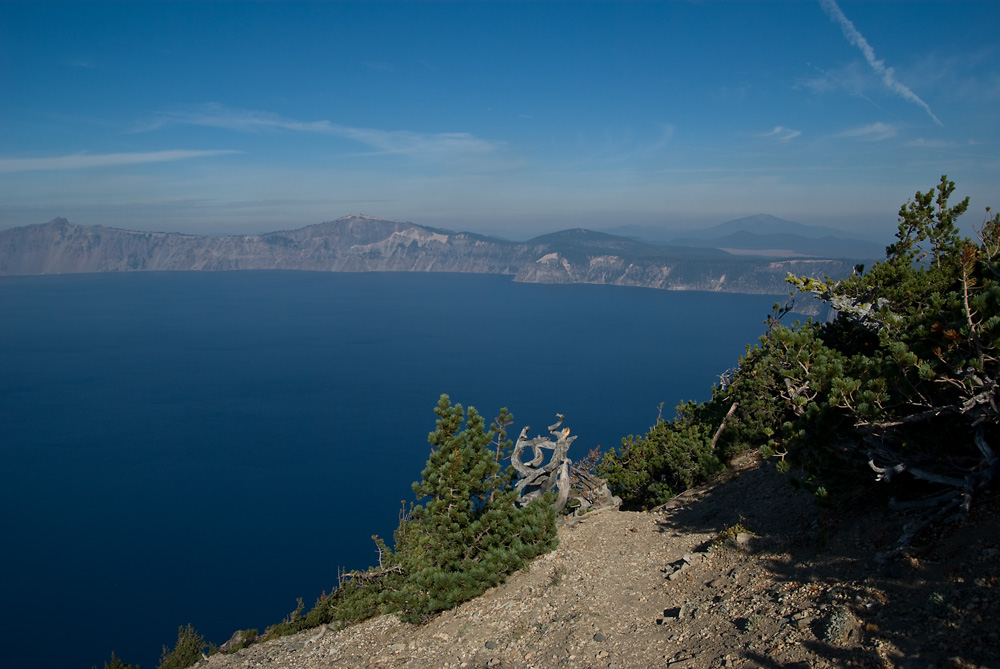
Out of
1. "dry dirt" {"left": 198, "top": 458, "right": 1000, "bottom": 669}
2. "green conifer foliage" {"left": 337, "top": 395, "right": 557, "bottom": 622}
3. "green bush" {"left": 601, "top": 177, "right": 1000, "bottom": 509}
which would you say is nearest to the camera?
"dry dirt" {"left": 198, "top": 458, "right": 1000, "bottom": 669}

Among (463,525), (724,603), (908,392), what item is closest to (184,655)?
(463,525)

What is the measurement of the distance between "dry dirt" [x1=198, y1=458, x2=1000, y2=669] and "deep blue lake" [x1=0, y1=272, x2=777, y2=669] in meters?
33.6

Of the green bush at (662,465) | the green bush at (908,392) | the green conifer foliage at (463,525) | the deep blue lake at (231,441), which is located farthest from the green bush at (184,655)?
the green bush at (908,392)

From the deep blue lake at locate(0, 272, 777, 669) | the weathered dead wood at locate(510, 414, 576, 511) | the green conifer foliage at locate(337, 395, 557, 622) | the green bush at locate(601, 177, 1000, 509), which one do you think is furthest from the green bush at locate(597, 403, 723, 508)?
the deep blue lake at locate(0, 272, 777, 669)

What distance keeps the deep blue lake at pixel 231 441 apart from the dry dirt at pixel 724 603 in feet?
110

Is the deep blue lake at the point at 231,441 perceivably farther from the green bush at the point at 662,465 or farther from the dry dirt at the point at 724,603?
the dry dirt at the point at 724,603

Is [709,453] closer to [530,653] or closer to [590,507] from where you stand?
[590,507]

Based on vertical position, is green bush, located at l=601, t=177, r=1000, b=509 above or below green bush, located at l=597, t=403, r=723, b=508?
above

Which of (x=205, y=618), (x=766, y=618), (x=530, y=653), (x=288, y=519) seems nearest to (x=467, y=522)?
(x=530, y=653)

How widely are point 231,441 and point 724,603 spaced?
72.4 meters

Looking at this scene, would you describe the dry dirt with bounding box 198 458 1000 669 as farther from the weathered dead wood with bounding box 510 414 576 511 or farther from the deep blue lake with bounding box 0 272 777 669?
the deep blue lake with bounding box 0 272 777 669

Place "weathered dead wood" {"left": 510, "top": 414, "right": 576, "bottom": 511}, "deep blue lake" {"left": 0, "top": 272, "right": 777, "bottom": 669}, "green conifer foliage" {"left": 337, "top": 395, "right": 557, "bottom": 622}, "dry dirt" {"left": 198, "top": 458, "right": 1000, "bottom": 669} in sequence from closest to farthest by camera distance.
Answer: "dry dirt" {"left": 198, "top": 458, "right": 1000, "bottom": 669}, "green conifer foliage" {"left": 337, "top": 395, "right": 557, "bottom": 622}, "weathered dead wood" {"left": 510, "top": 414, "right": 576, "bottom": 511}, "deep blue lake" {"left": 0, "top": 272, "right": 777, "bottom": 669}

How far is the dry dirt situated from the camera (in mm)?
6832

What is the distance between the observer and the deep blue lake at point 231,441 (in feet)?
139
